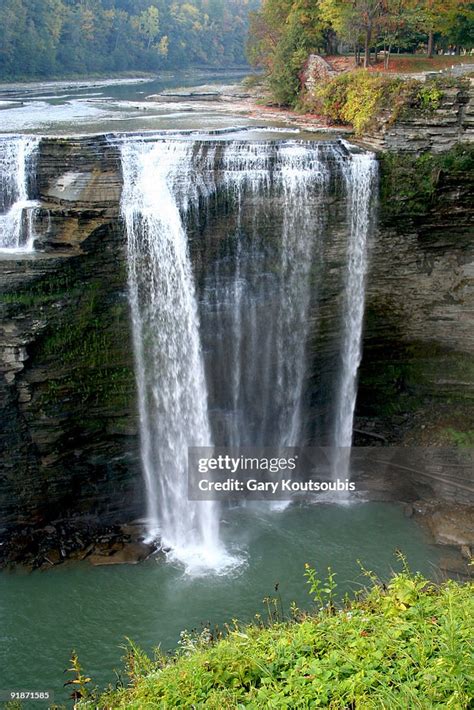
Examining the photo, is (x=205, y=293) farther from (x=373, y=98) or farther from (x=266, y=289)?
(x=373, y=98)

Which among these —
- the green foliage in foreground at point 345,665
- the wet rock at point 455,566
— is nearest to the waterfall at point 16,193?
the green foliage in foreground at point 345,665

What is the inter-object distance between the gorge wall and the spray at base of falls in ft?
1.35

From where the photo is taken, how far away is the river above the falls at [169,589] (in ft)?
39.1

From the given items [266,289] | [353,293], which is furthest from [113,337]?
[353,293]

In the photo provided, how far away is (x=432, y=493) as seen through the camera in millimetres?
16234

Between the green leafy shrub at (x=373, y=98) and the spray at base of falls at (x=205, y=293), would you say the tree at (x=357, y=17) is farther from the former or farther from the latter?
the spray at base of falls at (x=205, y=293)

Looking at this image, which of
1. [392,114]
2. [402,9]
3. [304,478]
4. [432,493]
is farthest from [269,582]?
[402,9]

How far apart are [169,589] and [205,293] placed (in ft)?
22.1

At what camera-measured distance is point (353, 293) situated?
1634 centimetres

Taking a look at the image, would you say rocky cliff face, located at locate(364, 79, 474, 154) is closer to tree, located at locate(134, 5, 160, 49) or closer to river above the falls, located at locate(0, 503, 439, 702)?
river above the falls, located at locate(0, 503, 439, 702)

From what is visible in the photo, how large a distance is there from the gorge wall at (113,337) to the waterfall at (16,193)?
30 cm

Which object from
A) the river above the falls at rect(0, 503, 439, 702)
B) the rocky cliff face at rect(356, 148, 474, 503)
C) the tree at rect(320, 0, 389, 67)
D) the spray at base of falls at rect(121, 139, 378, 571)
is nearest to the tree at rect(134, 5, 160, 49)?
the tree at rect(320, 0, 389, 67)

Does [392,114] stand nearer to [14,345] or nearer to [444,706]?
[14,345]

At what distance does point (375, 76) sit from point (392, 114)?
2318 mm
